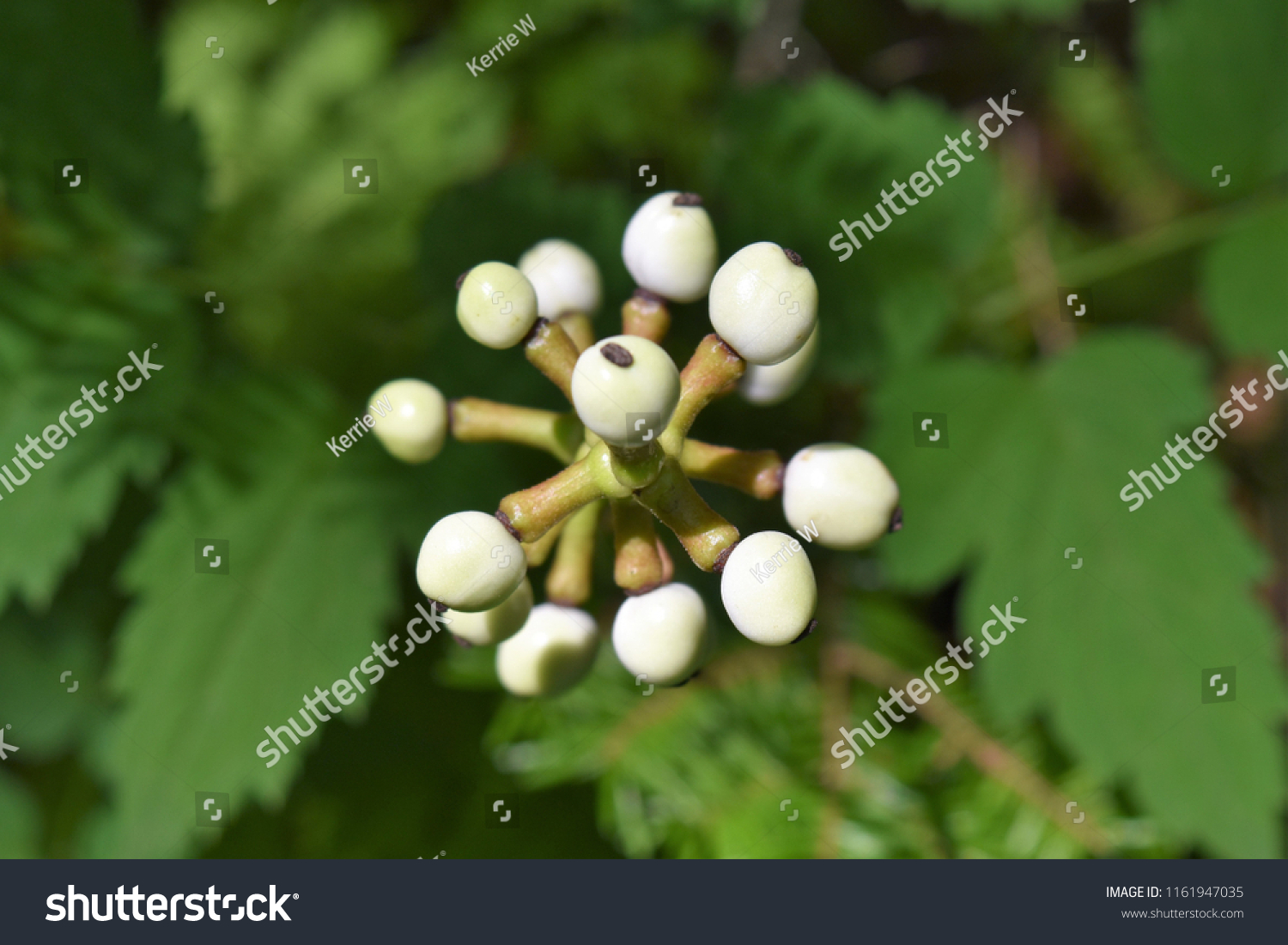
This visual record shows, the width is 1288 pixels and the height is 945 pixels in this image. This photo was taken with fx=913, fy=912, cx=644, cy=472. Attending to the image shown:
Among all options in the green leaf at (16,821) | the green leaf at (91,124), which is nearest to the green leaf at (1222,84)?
the green leaf at (91,124)

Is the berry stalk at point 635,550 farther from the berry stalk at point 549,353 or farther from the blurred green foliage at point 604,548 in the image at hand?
the blurred green foliage at point 604,548

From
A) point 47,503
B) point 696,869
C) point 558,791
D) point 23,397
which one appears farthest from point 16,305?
point 696,869

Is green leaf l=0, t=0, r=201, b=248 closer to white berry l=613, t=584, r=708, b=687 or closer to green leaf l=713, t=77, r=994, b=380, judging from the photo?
green leaf l=713, t=77, r=994, b=380

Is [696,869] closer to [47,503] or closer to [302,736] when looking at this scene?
[302,736]

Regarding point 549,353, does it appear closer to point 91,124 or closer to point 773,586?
point 773,586

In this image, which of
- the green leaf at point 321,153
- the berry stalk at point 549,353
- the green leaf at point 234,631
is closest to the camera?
the berry stalk at point 549,353

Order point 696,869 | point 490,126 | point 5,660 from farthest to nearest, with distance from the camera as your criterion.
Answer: point 490,126 → point 5,660 → point 696,869
